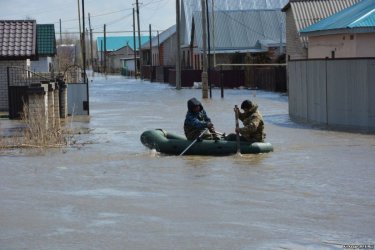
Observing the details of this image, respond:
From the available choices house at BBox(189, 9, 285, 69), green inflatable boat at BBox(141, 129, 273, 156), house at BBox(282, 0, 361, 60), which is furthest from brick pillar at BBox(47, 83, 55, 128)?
house at BBox(189, 9, 285, 69)

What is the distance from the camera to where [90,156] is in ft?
52.7

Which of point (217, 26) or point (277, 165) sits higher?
point (217, 26)

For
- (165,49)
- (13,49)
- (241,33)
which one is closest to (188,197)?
(13,49)

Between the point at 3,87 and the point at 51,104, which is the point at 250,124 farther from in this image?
the point at 3,87

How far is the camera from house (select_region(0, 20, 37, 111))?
101ft

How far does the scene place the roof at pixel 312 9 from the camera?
1571 inches

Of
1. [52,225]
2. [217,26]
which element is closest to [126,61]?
[217,26]

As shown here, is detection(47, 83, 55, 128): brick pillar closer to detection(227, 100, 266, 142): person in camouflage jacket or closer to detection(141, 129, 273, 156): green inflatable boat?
detection(141, 129, 273, 156): green inflatable boat

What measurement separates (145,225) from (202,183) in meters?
3.34

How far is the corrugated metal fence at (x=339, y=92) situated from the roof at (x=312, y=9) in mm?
15642

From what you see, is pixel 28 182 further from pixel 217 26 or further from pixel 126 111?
pixel 217 26

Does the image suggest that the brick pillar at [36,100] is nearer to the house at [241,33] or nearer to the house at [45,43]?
the house at [45,43]

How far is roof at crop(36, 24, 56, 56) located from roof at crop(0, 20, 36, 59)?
8388 mm

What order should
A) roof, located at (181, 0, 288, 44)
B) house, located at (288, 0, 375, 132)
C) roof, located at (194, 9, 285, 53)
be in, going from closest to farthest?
1. house, located at (288, 0, 375, 132)
2. roof, located at (194, 9, 285, 53)
3. roof, located at (181, 0, 288, 44)
